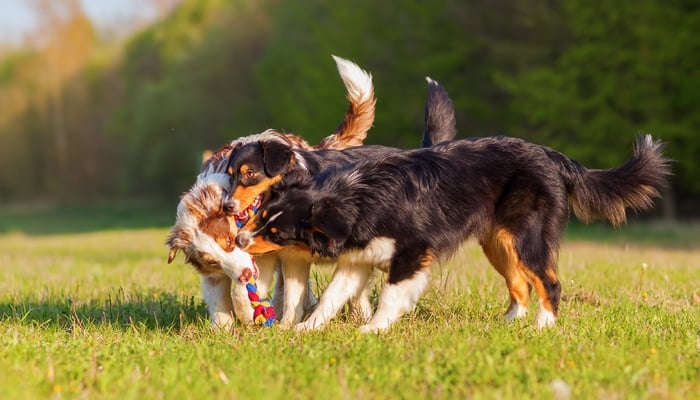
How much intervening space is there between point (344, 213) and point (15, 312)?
301 cm

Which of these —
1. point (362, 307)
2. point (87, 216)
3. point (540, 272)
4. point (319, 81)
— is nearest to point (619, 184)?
point (540, 272)

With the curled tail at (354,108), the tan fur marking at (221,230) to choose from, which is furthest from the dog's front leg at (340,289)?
the curled tail at (354,108)

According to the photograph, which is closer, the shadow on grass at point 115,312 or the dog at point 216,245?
the dog at point 216,245

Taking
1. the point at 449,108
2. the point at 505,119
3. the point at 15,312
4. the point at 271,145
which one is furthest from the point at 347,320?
the point at 505,119

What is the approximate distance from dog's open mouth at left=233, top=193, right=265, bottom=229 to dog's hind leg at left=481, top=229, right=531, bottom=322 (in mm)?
1709

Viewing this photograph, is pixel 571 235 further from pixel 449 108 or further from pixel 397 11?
pixel 449 108

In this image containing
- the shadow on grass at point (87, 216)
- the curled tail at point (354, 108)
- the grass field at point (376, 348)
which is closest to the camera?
the grass field at point (376, 348)

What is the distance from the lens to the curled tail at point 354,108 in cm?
763

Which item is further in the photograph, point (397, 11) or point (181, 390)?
point (397, 11)

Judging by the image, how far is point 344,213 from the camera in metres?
5.86

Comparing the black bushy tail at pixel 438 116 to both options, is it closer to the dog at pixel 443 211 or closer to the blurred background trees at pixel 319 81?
the dog at pixel 443 211

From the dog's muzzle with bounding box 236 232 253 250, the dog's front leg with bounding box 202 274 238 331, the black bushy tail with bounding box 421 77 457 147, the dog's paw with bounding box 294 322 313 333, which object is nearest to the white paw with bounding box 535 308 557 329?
the dog's paw with bounding box 294 322 313 333

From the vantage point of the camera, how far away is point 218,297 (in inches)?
247

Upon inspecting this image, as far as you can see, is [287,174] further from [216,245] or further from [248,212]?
[216,245]
